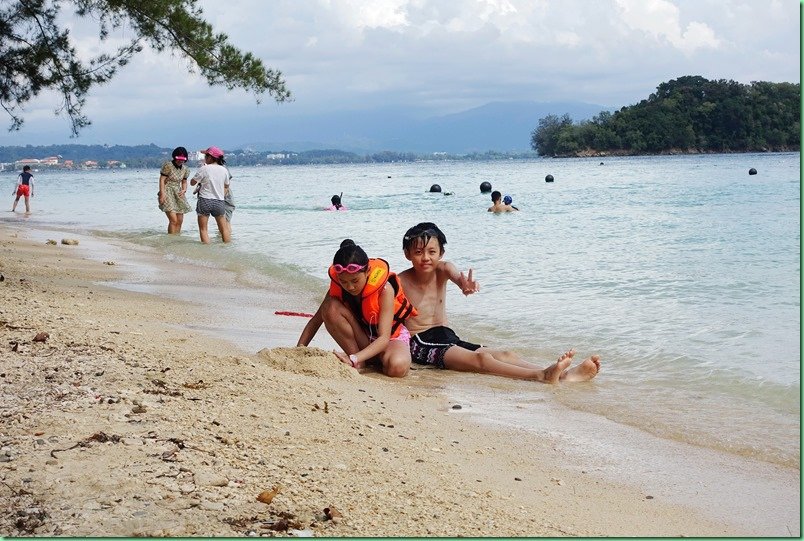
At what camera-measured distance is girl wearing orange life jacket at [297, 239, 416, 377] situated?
5715mm

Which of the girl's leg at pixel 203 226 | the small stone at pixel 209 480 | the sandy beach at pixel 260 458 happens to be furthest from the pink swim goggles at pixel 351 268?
the girl's leg at pixel 203 226

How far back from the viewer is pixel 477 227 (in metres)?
19.1

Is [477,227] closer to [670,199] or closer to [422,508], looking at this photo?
[670,199]

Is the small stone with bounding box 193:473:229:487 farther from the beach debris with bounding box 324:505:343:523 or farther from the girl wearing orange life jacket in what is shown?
the girl wearing orange life jacket

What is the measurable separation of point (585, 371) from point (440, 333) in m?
1.14

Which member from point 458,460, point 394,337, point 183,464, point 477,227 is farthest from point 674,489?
point 477,227

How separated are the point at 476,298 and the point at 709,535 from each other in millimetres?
6399

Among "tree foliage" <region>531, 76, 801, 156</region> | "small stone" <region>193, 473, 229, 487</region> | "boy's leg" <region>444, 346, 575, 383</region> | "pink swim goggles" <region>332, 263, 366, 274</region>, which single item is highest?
"tree foliage" <region>531, 76, 801, 156</region>

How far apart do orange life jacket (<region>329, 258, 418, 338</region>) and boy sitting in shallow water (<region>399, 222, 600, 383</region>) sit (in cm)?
23

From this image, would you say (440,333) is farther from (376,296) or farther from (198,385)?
(198,385)

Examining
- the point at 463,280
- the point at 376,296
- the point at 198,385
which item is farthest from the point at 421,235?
the point at 198,385

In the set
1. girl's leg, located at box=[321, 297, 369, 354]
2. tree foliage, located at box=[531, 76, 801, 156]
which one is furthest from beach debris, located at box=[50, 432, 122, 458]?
tree foliage, located at box=[531, 76, 801, 156]

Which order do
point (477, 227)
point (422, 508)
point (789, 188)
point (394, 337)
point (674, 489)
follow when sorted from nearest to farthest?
point (422, 508) < point (674, 489) < point (394, 337) < point (477, 227) < point (789, 188)

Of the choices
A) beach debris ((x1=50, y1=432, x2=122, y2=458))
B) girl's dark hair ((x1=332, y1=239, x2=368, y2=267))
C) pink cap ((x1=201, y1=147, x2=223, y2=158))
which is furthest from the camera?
pink cap ((x1=201, y1=147, x2=223, y2=158))
